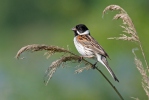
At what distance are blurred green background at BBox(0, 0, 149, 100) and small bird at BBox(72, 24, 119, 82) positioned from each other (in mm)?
935

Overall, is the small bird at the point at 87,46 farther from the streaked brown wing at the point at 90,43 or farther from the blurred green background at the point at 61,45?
the blurred green background at the point at 61,45

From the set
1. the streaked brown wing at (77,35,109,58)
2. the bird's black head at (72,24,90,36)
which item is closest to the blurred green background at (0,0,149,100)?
the bird's black head at (72,24,90,36)

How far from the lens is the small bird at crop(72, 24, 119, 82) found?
4945 millimetres

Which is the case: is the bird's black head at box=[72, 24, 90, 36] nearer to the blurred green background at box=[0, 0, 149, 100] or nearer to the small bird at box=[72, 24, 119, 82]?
the small bird at box=[72, 24, 119, 82]

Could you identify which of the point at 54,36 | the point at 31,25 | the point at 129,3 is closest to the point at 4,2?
the point at 31,25

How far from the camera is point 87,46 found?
206 inches

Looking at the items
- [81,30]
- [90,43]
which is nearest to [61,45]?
[81,30]

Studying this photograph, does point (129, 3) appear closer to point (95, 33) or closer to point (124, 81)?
point (95, 33)

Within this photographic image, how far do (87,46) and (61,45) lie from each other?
8.08 metres

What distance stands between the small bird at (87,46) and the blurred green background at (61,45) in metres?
0.94

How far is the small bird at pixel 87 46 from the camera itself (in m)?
4.95

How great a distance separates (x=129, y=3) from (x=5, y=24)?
311cm

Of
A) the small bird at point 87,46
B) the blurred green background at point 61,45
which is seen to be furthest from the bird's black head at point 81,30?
the blurred green background at point 61,45

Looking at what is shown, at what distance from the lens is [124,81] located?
34.2 feet
